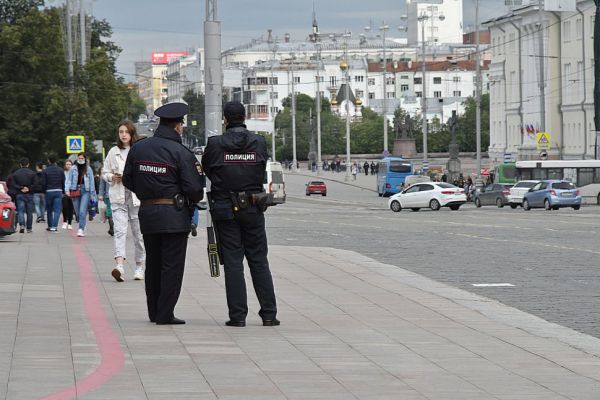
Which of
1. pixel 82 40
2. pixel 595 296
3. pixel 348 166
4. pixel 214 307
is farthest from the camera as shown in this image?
pixel 348 166

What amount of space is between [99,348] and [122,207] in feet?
24.6

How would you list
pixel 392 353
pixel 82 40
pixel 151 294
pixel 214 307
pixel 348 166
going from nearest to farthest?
1. pixel 392 353
2. pixel 151 294
3. pixel 214 307
4. pixel 82 40
5. pixel 348 166

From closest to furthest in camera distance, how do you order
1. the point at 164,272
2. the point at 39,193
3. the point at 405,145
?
the point at 164,272 → the point at 39,193 → the point at 405,145

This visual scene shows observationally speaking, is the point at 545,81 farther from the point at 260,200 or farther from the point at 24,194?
the point at 260,200

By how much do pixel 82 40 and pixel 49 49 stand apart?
338 inches

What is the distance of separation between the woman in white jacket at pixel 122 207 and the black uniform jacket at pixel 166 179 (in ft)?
14.5

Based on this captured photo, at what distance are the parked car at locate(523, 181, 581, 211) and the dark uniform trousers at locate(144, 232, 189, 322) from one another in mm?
49505

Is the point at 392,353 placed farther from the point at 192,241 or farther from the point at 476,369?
the point at 192,241

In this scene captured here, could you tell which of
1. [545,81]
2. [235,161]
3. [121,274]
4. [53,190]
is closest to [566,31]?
[545,81]

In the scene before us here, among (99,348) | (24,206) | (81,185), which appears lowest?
(24,206)

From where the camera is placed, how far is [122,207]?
1845 cm

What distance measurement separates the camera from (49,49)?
73.8 m

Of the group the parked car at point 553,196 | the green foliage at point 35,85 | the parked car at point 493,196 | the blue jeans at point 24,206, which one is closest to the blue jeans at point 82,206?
the blue jeans at point 24,206

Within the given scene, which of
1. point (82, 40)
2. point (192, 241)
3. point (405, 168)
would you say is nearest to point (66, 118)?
point (82, 40)
